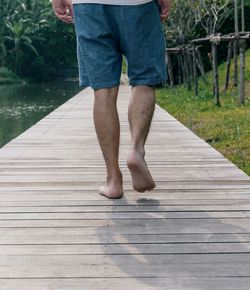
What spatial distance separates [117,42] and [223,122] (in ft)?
15.0

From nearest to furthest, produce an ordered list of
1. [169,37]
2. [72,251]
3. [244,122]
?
1. [72,251]
2. [244,122]
3. [169,37]

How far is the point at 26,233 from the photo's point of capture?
2299 millimetres

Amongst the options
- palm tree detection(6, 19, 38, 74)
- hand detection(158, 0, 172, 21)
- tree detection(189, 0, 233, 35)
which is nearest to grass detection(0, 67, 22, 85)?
palm tree detection(6, 19, 38, 74)

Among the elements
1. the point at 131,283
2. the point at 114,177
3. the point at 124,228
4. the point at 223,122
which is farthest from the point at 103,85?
the point at 223,122

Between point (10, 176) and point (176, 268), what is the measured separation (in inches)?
71.2

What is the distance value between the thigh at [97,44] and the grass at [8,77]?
129 feet

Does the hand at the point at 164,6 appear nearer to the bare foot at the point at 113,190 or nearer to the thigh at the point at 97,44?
the thigh at the point at 97,44

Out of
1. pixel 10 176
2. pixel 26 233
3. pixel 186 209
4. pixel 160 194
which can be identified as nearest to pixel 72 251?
pixel 26 233

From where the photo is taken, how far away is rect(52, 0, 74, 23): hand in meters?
3.04

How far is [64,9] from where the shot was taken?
308 centimetres

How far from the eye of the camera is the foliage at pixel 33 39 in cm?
4486

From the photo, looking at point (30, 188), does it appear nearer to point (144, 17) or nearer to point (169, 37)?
point (144, 17)

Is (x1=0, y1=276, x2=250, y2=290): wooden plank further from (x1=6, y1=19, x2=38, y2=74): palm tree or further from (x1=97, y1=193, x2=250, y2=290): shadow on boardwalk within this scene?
(x1=6, y1=19, x2=38, y2=74): palm tree

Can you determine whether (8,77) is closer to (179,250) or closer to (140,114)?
(140,114)
